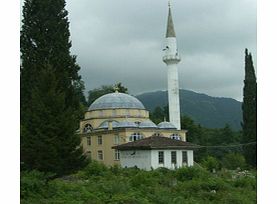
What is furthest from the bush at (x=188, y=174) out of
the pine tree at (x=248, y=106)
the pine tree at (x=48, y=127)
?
the pine tree at (x=248, y=106)

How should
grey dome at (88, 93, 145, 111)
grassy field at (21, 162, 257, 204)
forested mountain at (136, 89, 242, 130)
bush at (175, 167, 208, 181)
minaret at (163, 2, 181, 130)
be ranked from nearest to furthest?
grassy field at (21, 162, 257, 204) → bush at (175, 167, 208, 181) → grey dome at (88, 93, 145, 111) → minaret at (163, 2, 181, 130) → forested mountain at (136, 89, 242, 130)

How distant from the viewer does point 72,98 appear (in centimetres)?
1563

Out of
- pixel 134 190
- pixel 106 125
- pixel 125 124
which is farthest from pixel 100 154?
pixel 134 190

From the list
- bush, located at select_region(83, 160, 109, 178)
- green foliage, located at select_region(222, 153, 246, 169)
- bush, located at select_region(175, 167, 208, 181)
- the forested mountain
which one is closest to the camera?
bush, located at select_region(175, 167, 208, 181)

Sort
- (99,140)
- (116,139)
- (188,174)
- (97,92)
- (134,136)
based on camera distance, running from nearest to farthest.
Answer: (188,174)
(134,136)
(116,139)
(99,140)
(97,92)

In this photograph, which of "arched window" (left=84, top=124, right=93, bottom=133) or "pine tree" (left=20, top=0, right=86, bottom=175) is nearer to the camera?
"pine tree" (left=20, top=0, right=86, bottom=175)

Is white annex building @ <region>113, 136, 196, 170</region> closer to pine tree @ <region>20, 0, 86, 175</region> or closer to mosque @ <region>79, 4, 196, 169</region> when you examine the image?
mosque @ <region>79, 4, 196, 169</region>

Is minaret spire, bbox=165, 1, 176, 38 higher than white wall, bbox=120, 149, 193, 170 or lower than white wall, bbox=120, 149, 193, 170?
higher

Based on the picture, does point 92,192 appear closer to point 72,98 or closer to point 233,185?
point 233,185

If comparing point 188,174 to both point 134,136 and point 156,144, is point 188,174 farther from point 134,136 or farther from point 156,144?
point 134,136

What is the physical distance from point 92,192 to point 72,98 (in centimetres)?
716

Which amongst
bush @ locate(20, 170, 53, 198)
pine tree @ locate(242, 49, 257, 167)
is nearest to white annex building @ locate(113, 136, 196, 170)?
pine tree @ locate(242, 49, 257, 167)

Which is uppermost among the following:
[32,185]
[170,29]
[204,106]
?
[170,29]

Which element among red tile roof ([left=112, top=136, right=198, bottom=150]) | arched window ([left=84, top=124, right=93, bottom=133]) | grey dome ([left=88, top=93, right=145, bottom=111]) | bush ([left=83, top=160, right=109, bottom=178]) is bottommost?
bush ([left=83, top=160, right=109, bottom=178])
